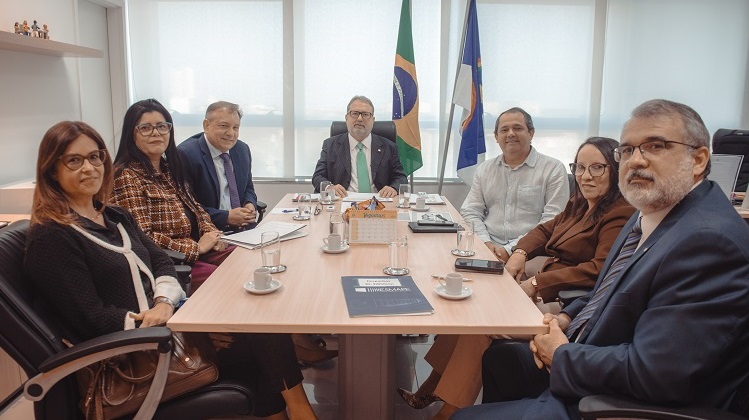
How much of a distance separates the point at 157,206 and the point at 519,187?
1889 mm

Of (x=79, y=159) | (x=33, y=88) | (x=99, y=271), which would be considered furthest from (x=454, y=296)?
(x=33, y=88)

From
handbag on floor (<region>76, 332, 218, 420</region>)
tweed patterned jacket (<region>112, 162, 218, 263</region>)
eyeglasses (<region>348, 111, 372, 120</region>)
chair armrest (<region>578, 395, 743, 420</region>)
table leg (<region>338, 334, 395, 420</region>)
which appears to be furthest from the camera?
eyeglasses (<region>348, 111, 372, 120</region>)

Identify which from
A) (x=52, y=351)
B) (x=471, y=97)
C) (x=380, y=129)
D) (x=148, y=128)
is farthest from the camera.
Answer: (x=471, y=97)

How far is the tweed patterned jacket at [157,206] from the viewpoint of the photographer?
2.37 meters

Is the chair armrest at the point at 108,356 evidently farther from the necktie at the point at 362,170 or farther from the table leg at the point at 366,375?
the necktie at the point at 362,170

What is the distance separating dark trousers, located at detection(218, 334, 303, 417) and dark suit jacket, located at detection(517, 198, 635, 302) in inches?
38.1

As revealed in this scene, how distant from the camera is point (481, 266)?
1890 millimetres

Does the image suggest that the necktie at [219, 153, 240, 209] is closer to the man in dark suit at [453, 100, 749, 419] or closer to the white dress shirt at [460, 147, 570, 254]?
the white dress shirt at [460, 147, 570, 254]

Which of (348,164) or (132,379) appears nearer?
(132,379)

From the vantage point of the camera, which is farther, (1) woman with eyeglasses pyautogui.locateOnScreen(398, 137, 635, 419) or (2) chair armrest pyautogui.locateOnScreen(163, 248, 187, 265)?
(2) chair armrest pyautogui.locateOnScreen(163, 248, 187, 265)

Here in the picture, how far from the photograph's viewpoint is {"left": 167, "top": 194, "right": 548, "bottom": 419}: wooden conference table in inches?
55.7

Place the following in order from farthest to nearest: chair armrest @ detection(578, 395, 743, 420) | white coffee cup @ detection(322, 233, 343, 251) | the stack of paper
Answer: the stack of paper < white coffee cup @ detection(322, 233, 343, 251) < chair armrest @ detection(578, 395, 743, 420)

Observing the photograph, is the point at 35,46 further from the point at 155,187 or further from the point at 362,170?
the point at 362,170

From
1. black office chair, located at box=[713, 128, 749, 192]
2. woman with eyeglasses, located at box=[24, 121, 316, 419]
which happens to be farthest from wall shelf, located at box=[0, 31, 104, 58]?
→ black office chair, located at box=[713, 128, 749, 192]
